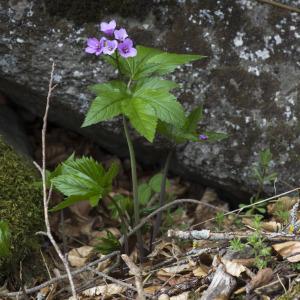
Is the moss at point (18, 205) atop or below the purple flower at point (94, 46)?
below

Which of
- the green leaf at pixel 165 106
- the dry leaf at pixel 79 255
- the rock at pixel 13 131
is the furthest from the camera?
the rock at pixel 13 131

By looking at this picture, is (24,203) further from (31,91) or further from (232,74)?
(232,74)

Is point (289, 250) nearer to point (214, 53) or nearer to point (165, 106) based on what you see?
point (165, 106)

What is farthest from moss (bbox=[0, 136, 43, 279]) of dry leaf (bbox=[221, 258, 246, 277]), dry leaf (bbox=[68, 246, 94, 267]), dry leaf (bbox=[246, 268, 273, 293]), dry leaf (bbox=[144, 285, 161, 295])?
dry leaf (bbox=[246, 268, 273, 293])

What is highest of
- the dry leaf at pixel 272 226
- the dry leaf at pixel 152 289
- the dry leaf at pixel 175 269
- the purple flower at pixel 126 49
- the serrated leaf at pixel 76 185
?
the purple flower at pixel 126 49

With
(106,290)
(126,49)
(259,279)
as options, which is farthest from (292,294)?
(126,49)

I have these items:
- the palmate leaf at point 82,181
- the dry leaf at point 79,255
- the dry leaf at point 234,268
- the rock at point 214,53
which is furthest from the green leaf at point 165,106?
the dry leaf at point 79,255

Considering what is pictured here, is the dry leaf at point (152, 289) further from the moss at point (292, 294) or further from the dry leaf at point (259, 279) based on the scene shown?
the moss at point (292, 294)
